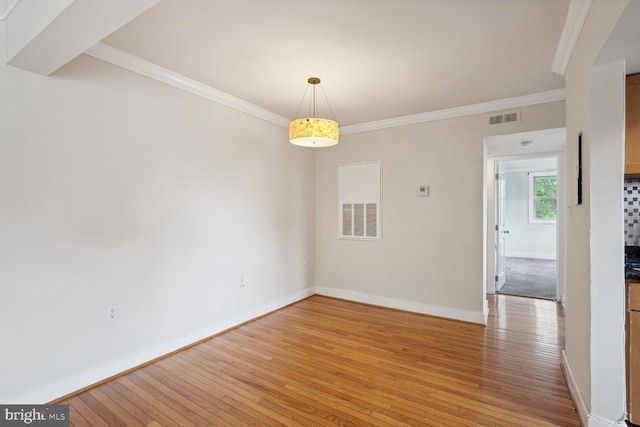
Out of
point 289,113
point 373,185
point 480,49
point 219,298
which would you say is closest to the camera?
point 480,49

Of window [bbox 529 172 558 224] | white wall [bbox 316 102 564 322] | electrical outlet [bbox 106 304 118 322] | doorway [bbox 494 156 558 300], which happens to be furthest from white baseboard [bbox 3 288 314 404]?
window [bbox 529 172 558 224]

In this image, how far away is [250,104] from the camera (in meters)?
3.72

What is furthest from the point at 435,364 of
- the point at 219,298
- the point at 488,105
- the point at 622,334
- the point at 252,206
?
the point at 488,105

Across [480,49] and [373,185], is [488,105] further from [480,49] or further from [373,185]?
[373,185]

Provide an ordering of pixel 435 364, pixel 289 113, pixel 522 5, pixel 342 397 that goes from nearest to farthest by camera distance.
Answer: pixel 522 5 < pixel 342 397 < pixel 435 364 < pixel 289 113

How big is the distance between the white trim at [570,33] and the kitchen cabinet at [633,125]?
0.47 metres

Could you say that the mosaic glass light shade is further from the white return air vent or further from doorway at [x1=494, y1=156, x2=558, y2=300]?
doorway at [x1=494, y1=156, x2=558, y2=300]

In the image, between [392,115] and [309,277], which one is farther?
[309,277]

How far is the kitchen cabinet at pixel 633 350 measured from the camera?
191 cm

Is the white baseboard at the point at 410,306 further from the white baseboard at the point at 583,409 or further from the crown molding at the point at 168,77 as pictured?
the crown molding at the point at 168,77

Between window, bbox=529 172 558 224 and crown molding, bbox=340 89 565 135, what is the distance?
20.5 feet

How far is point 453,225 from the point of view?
390 cm

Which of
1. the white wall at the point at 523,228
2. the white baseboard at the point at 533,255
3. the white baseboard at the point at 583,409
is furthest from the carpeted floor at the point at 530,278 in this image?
the white baseboard at the point at 583,409

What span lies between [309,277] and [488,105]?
3409 mm
